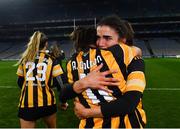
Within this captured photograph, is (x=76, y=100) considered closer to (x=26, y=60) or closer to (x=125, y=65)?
(x=125, y=65)

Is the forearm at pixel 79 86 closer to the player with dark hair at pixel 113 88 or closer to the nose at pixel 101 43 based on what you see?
the player with dark hair at pixel 113 88

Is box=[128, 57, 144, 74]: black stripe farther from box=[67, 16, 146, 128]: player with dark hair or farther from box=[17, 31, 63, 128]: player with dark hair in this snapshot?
box=[17, 31, 63, 128]: player with dark hair

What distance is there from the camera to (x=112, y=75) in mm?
2705

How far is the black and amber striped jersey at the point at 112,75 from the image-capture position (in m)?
2.72

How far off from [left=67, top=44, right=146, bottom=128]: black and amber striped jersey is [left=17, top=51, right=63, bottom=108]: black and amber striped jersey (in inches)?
98.1

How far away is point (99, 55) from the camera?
2.80 m

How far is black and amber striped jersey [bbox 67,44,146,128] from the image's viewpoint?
107 inches

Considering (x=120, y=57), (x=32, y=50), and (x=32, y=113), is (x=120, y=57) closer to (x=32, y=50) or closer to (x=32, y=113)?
(x=32, y=50)

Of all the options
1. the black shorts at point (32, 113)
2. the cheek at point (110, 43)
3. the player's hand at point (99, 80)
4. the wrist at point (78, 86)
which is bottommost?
the black shorts at point (32, 113)

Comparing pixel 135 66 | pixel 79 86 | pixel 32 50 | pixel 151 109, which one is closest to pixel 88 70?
pixel 79 86

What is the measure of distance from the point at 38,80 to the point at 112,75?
2842mm

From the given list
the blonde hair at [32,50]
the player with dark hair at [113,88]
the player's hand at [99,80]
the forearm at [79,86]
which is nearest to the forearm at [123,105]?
the player with dark hair at [113,88]

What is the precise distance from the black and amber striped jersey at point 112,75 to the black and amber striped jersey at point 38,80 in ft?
8.17

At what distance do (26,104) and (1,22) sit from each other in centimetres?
6023
